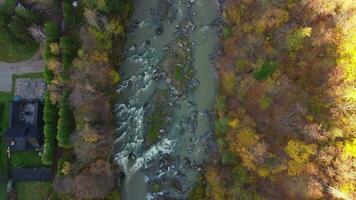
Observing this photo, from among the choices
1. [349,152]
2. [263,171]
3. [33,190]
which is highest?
[349,152]

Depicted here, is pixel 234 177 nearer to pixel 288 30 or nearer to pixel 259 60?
pixel 259 60

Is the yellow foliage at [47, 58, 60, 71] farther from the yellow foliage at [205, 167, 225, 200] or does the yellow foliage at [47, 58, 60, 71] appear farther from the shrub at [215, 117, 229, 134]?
the yellow foliage at [205, 167, 225, 200]

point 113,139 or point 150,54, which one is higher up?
point 150,54

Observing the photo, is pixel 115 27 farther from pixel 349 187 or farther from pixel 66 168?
pixel 349 187

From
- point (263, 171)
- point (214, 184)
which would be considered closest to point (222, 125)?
point (214, 184)

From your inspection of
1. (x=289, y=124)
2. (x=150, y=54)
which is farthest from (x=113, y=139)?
(x=289, y=124)
